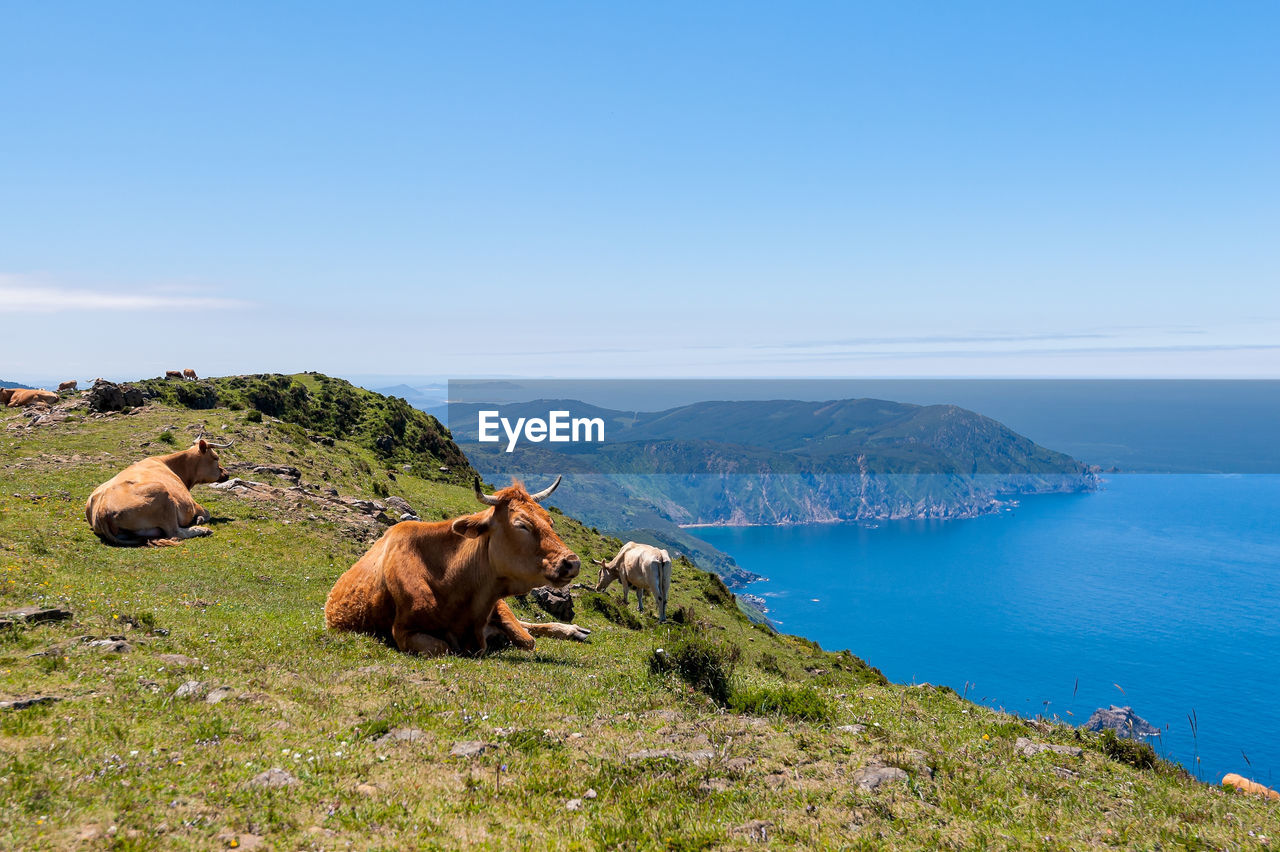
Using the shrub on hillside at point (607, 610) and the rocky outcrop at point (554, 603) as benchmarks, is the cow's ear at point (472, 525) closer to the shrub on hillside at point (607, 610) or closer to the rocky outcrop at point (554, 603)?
the rocky outcrop at point (554, 603)

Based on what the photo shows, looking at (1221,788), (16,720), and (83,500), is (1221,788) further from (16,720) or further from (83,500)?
(83,500)

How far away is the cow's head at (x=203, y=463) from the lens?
2475 cm

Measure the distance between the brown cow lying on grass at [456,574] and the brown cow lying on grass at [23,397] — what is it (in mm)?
48302

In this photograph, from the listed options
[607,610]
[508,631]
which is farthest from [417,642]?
[607,610]

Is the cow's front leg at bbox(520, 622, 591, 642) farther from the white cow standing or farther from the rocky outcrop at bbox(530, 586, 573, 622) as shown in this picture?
the white cow standing

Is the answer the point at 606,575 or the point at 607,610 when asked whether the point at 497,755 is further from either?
the point at 606,575

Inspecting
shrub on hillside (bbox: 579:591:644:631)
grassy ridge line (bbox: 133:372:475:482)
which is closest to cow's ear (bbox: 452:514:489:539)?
shrub on hillside (bbox: 579:591:644:631)

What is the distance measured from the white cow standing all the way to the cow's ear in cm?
2306

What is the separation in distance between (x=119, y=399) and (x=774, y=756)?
50577 mm

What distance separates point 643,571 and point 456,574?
2378cm

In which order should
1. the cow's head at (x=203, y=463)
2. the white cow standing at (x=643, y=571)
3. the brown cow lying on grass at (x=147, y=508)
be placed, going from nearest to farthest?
the brown cow lying on grass at (x=147, y=508) → the cow's head at (x=203, y=463) → the white cow standing at (x=643, y=571)

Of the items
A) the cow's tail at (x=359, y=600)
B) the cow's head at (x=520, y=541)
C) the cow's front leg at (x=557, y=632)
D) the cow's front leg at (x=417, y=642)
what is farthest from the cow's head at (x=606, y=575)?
the cow's head at (x=520, y=541)

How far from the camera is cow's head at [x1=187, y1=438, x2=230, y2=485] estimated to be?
2475cm

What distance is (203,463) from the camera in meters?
25.1
